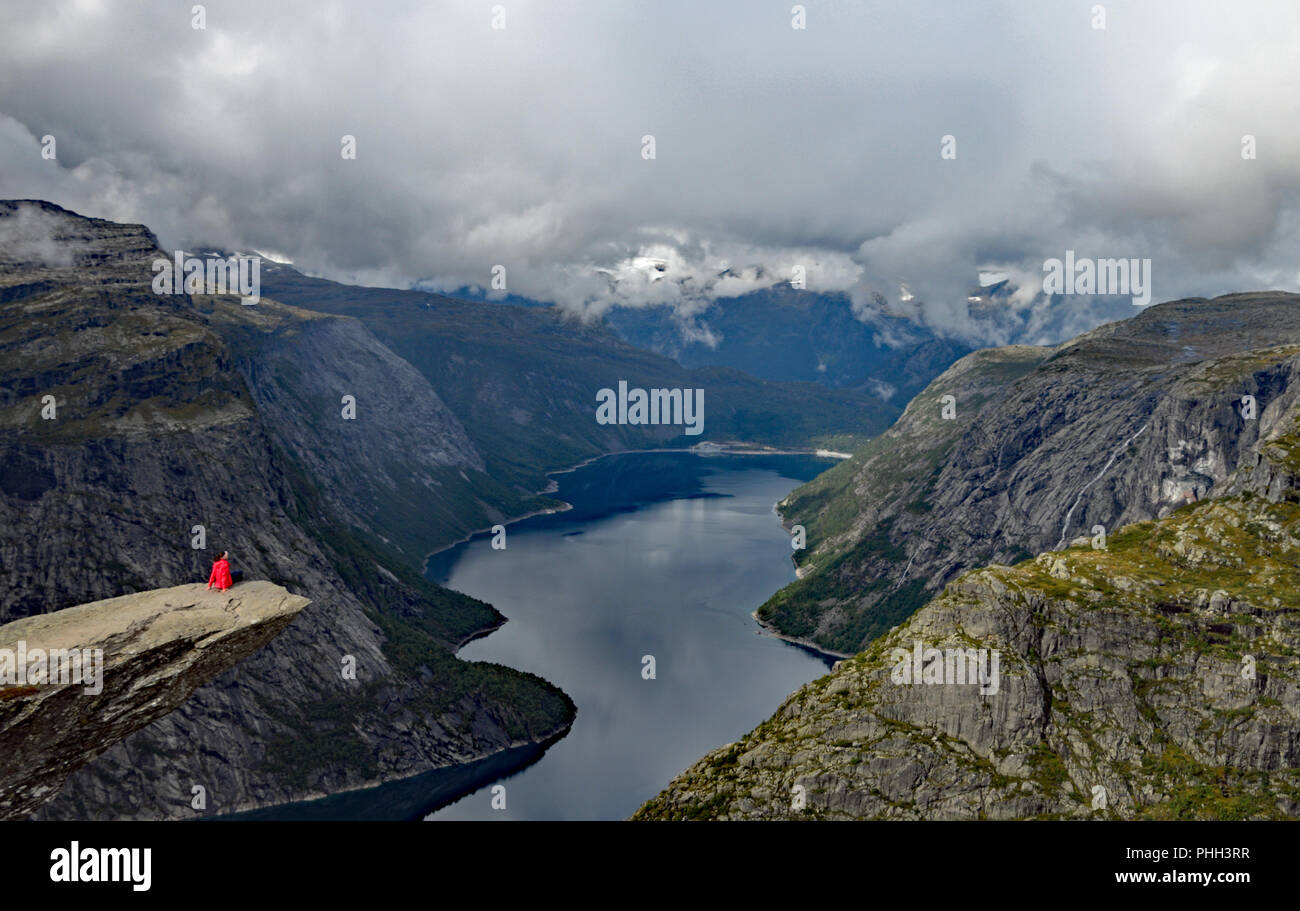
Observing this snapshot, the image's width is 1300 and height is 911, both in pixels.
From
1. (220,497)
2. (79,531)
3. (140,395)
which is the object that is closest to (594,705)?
(220,497)

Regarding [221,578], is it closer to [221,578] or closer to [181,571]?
[221,578]

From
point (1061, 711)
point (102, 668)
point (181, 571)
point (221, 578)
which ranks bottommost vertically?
point (1061, 711)

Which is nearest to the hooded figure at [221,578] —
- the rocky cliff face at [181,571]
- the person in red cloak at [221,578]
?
the person in red cloak at [221,578]

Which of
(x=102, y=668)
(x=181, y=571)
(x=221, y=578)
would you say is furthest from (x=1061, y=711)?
(x=181, y=571)

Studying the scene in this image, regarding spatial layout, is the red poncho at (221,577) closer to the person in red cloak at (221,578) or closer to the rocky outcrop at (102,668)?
the person in red cloak at (221,578)
